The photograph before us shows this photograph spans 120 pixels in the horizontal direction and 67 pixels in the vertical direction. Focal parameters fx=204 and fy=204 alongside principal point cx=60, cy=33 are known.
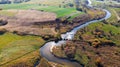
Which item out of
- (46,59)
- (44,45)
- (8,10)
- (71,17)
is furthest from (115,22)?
(8,10)

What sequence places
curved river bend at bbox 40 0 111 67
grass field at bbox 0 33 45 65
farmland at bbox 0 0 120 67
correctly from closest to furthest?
curved river bend at bbox 40 0 111 67 < farmland at bbox 0 0 120 67 < grass field at bbox 0 33 45 65

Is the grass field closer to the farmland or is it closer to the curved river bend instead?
the farmland

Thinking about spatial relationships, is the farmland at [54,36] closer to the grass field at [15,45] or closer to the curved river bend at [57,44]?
the grass field at [15,45]

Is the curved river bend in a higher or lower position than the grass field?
lower

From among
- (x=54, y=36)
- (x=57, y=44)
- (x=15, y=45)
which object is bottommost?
(x=57, y=44)

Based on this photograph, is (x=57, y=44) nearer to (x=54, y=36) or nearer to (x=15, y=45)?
(x=54, y=36)

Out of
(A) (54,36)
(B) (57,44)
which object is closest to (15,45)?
(B) (57,44)

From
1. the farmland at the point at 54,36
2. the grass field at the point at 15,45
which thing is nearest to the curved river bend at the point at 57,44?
the farmland at the point at 54,36

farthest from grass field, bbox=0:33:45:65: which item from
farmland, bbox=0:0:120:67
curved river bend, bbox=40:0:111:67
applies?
curved river bend, bbox=40:0:111:67

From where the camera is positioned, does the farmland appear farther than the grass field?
No
